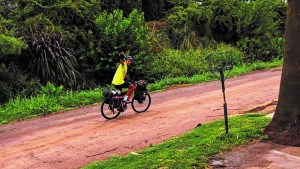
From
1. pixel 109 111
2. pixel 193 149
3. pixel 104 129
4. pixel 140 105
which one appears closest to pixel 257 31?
pixel 140 105

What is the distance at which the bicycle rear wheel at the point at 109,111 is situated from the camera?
12.5m

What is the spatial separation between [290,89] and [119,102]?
6115 mm

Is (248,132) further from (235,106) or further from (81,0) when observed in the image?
(81,0)

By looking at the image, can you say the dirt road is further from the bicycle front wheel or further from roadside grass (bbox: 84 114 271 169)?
roadside grass (bbox: 84 114 271 169)

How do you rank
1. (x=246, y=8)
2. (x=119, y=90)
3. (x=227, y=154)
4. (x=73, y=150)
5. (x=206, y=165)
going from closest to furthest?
(x=206, y=165) < (x=227, y=154) < (x=73, y=150) < (x=119, y=90) < (x=246, y=8)

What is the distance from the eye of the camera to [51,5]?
64.3ft

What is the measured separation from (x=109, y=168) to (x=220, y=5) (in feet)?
74.2

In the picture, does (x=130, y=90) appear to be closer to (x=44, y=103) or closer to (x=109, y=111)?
(x=109, y=111)

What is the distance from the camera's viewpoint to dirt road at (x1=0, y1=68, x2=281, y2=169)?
29.6 ft

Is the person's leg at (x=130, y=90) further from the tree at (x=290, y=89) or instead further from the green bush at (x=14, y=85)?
the tree at (x=290, y=89)

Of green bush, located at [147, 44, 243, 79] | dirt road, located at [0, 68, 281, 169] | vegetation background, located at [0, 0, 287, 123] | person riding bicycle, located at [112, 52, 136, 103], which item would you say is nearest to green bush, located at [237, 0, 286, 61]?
vegetation background, located at [0, 0, 287, 123]

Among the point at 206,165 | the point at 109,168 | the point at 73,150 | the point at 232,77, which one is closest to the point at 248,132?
the point at 206,165

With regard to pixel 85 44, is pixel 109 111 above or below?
below

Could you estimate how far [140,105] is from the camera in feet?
44.3
